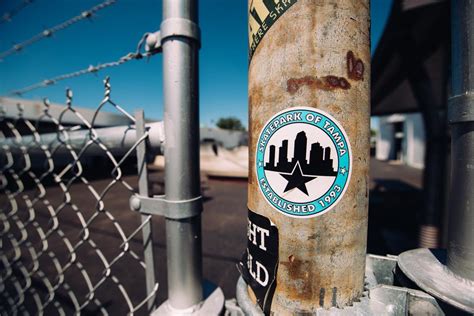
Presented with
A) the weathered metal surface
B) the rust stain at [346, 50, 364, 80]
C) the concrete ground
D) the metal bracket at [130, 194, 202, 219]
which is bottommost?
the concrete ground

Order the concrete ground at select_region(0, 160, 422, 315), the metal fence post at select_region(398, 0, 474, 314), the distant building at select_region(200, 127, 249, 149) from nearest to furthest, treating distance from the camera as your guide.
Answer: the metal fence post at select_region(398, 0, 474, 314) < the concrete ground at select_region(0, 160, 422, 315) < the distant building at select_region(200, 127, 249, 149)

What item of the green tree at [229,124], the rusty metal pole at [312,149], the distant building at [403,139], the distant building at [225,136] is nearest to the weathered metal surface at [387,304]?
the rusty metal pole at [312,149]

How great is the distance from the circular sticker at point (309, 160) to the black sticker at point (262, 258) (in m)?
0.09

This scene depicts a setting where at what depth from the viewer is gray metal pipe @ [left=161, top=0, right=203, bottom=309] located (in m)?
0.61

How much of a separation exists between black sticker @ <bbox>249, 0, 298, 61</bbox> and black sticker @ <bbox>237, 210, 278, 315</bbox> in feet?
1.65

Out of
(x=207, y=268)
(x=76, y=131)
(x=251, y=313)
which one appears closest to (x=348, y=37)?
(x=251, y=313)

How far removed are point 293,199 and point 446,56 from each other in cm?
504

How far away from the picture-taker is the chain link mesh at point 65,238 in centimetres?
90

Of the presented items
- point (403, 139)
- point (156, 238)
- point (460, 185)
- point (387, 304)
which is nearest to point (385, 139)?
point (403, 139)

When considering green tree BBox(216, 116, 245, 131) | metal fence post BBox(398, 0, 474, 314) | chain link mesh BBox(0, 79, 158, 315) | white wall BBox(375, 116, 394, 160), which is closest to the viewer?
metal fence post BBox(398, 0, 474, 314)

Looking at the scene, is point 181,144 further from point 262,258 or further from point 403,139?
point 403,139

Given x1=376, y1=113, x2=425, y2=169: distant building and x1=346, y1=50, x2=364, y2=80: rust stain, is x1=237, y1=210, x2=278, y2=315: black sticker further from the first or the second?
x1=376, y1=113, x2=425, y2=169: distant building

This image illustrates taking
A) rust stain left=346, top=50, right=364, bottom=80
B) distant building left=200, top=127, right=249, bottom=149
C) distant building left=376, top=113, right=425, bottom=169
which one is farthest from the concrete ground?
distant building left=200, top=127, right=249, bottom=149

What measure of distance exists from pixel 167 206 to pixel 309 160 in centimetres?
42
